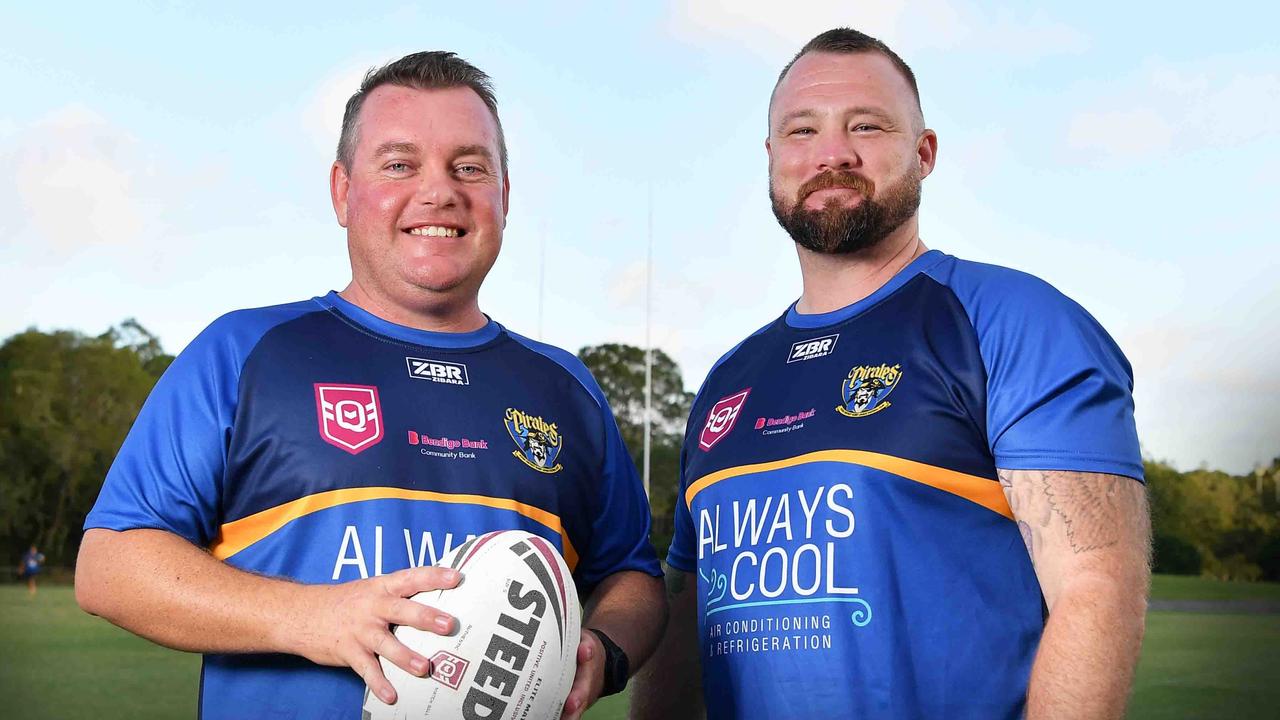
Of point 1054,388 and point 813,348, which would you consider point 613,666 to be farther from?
point 1054,388

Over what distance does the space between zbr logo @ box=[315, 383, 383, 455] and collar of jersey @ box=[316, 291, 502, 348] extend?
22cm

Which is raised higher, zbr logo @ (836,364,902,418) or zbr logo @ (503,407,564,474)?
zbr logo @ (836,364,902,418)

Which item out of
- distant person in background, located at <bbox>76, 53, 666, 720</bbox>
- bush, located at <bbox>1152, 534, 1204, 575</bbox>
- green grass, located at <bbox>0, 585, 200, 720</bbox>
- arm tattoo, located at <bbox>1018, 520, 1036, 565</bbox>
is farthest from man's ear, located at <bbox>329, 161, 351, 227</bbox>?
bush, located at <bbox>1152, 534, 1204, 575</bbox>

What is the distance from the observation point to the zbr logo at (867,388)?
3.15 meters

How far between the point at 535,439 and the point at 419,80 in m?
1.13

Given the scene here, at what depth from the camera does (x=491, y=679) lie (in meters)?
2.62

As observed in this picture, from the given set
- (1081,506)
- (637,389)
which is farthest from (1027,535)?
(637,389)

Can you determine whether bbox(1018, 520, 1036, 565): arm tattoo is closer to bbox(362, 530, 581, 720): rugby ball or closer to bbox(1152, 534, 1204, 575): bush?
bbox(362, 530, 581, 720): rugby ball

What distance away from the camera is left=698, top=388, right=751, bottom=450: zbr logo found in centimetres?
352

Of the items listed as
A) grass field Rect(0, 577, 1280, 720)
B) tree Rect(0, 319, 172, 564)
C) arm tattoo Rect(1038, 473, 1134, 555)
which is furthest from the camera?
tree Rect(0, 319, 172, 564)

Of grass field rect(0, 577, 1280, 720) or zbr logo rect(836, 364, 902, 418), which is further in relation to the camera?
grass field rect(0, 577, 1280, 720)

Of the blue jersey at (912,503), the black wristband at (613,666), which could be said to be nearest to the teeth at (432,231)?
the blue jersey at (912,503)

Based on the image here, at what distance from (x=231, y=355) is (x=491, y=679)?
123 centimetres

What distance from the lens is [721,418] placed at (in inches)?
140
